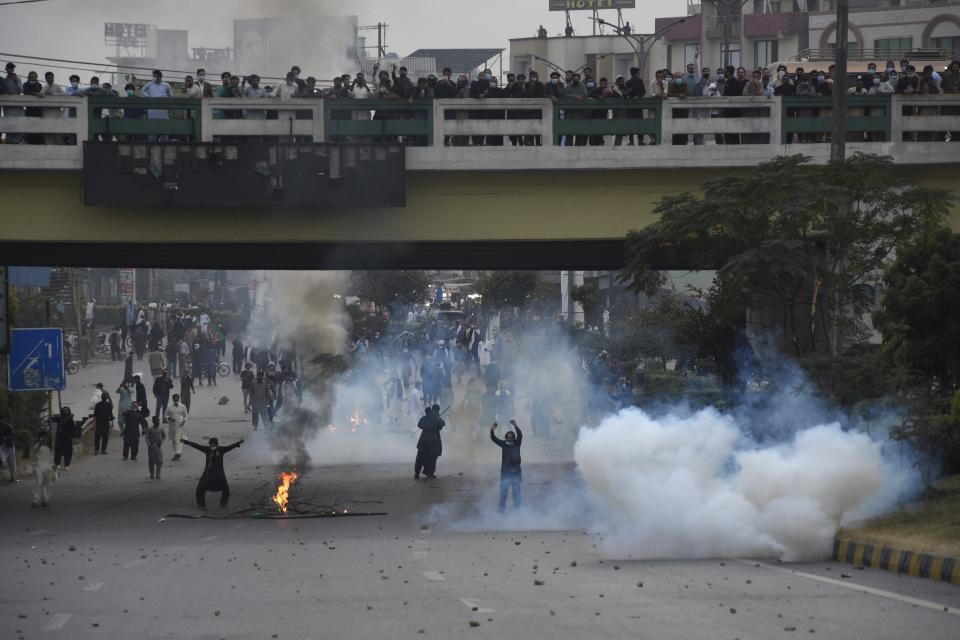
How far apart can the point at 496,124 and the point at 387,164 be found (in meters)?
1.81

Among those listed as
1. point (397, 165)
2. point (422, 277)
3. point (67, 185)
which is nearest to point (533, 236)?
point (397, 165)

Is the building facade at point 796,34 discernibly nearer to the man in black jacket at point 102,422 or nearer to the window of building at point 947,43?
the window of building at point 947,43

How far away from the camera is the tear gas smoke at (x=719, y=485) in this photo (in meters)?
14.6

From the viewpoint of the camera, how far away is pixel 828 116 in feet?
70.6

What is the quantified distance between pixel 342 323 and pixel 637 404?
16.7 m

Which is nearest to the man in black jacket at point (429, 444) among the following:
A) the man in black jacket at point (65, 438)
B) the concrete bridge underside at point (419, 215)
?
the concrete bridge underside at point (419, 215)

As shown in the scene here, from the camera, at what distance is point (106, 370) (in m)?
49.5

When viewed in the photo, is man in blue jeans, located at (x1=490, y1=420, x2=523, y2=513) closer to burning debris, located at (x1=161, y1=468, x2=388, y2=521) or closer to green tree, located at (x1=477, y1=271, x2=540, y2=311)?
burning debris, located at (x1=161, y1=468, x2=388, y2=521)

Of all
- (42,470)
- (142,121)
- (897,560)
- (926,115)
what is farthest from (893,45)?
(897,560)

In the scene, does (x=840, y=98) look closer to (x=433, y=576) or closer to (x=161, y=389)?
(x=433, y=576)

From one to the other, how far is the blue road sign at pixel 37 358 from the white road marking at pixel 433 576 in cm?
1313

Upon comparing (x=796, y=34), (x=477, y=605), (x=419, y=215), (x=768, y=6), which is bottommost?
(x=477, y=605)

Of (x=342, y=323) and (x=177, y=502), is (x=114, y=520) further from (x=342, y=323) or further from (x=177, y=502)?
(x=342, y=323)

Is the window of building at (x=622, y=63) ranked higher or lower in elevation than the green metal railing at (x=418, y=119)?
higher
